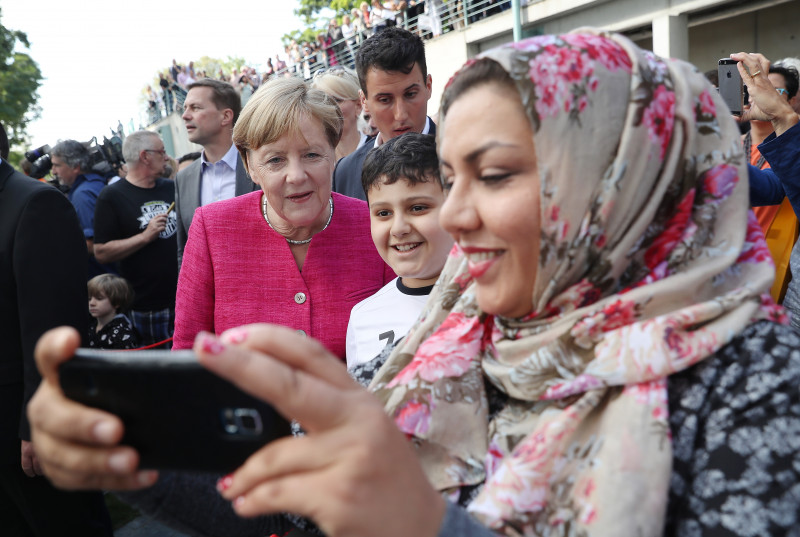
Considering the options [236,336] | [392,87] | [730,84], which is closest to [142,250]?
[392,87]

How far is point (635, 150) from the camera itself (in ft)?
4.23

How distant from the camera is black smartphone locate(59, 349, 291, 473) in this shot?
931 millimetres

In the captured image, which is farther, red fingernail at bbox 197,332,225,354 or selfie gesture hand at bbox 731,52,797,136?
selfie gesture hand at bbox 731,52,797,136

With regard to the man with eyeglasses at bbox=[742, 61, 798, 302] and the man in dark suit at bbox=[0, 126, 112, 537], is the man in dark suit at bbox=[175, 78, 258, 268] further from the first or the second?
the man with eyeglasses at bbox=[742, 61, 798, 302]

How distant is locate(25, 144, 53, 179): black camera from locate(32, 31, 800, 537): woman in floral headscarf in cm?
826

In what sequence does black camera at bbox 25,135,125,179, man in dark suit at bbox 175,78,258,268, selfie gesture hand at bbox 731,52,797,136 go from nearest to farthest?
selfie gesture hand at bbox 731,52,797,136
man in dark suit at bbox 175,78,258,268
black camera at bbox 25,135,125,179

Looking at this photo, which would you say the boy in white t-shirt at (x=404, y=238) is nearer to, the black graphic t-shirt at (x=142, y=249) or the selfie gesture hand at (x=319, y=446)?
the selfie gesture hand at (x=319, y=446)

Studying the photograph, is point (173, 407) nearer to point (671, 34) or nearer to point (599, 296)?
point (599, 296)

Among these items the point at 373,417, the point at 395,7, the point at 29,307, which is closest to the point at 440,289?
the point at 373,417

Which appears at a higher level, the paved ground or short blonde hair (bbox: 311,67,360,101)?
short blonde hair (bbox: 311,67,360,101)

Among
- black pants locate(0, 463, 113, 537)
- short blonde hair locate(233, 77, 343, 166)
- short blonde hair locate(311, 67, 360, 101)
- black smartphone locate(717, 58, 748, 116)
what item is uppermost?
short blonde hair locate(311, 67, 360, 101)

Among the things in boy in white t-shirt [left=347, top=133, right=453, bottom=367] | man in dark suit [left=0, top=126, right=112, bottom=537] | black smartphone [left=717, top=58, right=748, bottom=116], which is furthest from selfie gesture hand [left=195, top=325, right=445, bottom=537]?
black smartphone [left=717, top=58, right=748, bottom=116]

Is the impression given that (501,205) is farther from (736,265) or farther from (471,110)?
(736,265)

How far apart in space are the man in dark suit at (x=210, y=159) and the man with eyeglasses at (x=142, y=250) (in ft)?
2.31
